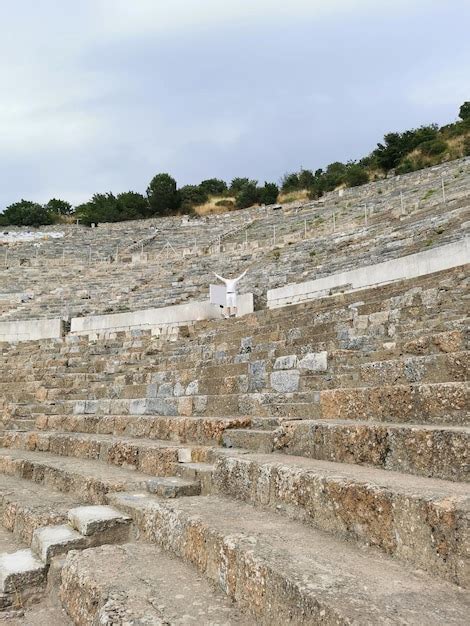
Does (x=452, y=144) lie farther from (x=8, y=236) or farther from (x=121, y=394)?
(x=121, y=394)

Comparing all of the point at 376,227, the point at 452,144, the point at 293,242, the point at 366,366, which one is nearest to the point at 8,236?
the point at 293,242

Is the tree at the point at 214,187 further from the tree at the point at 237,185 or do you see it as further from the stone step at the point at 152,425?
the stone step at the point at 152,425

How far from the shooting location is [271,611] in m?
1.87

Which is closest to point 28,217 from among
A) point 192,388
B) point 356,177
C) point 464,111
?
A: point 356,177

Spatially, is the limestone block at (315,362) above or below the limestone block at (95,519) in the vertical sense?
above

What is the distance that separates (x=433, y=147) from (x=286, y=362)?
40323 millimetres

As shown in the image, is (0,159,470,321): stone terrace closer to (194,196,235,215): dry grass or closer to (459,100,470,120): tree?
(194,196,235,215): dry grass

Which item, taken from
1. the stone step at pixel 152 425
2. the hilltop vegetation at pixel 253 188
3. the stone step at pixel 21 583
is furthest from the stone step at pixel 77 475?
the hilltop vegetation at pixel 253 188

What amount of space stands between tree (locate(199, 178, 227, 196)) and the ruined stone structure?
48.2 m

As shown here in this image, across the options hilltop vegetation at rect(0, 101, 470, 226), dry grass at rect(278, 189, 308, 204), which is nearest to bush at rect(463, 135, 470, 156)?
hilltop vegetation at rect(0, 101, 470, 226)

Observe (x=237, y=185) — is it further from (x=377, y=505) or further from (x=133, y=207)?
(x=377, y=505)

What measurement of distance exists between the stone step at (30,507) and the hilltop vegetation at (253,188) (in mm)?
39599

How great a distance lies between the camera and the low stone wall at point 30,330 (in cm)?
1817

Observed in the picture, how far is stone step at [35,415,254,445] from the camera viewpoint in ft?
16.4
